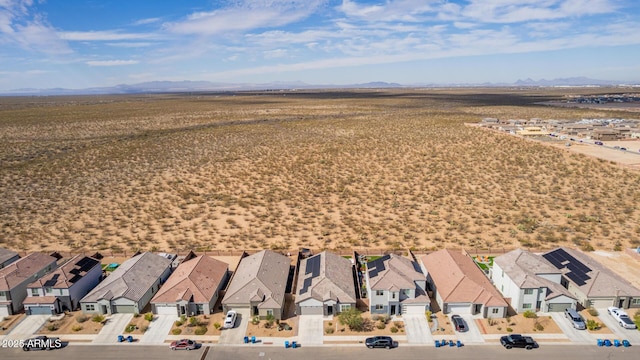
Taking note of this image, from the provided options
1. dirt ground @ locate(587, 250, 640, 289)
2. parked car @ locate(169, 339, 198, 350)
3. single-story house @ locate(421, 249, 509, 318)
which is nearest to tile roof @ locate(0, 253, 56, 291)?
parked car @ locate(169, 339, 198, 350)

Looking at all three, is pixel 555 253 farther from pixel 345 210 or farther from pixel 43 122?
pixel 43 122

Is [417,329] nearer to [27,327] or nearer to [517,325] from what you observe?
[517,325]

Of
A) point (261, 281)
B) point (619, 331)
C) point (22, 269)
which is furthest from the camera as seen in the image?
point (22, 269)

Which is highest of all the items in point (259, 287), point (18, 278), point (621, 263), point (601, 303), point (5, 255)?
point (18, 278)

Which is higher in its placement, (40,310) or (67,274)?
(67,274)

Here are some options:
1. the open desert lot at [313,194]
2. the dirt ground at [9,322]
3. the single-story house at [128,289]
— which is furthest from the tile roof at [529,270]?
the dirt ground at [9,322]

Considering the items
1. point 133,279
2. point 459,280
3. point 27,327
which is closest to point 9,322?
point 27,327
